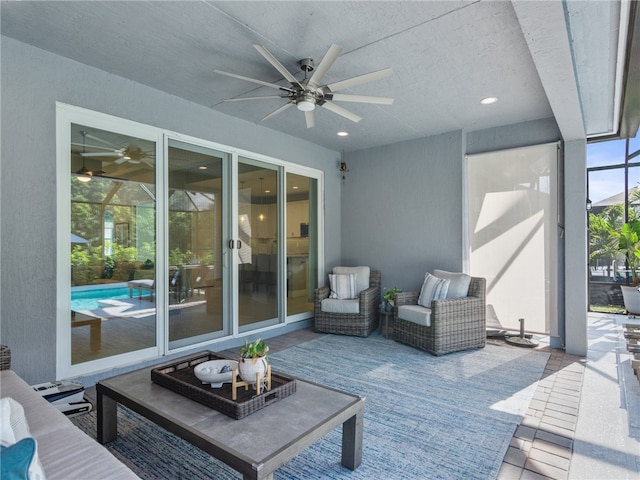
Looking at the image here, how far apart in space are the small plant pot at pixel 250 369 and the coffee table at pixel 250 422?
0.17 meters

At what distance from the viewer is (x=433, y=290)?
4.43m

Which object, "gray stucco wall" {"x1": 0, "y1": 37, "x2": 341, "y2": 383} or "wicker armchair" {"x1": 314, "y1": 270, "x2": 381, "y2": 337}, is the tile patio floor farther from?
"gray stucco wall" {"x1": 0, "y1": 37, "x2": 341, "y2": 383}

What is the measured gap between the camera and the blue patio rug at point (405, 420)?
1.98 metres

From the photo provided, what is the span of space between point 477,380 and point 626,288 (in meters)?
4.48

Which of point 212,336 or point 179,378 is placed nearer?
point 179,378

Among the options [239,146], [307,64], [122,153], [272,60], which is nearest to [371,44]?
[307,64]

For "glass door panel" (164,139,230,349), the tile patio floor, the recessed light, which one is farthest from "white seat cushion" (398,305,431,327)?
the recessed light

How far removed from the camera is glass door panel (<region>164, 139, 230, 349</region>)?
12.4 ft

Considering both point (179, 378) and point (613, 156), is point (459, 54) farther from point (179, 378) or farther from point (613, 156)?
point (613, 156)

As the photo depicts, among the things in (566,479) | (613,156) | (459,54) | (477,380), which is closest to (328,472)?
(566,479)

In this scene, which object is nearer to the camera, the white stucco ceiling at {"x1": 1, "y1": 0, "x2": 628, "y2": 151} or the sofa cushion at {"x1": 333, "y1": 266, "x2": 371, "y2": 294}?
the white stucco ceiling at {"x1": 1, "y1": 0, "x2": 628, "y2": 151}

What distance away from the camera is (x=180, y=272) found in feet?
12.6

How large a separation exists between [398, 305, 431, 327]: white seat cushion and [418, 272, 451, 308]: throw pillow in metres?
0.10

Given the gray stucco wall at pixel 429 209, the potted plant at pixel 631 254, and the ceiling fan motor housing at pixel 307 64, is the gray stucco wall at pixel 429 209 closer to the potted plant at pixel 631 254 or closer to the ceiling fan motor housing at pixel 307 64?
the potted plant at pixel 631 254
